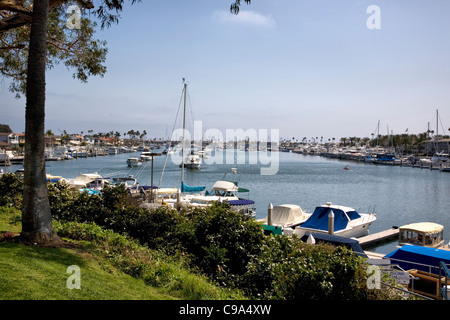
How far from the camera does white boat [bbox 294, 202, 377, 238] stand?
884 inches

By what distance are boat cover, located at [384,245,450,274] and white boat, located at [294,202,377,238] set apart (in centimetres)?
613

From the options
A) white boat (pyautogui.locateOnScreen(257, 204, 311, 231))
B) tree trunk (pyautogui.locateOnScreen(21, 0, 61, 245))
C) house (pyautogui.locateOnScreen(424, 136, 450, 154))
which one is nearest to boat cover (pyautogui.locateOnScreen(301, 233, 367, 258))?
A: white boat (pyautogui.locateOnScreen(257, 204, 311, 231))

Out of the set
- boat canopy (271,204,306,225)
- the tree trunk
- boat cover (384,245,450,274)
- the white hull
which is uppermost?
the tree trunk

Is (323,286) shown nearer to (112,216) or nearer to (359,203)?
(112,216)

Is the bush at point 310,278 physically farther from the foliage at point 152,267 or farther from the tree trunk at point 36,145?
the tree trunk at point 36,145

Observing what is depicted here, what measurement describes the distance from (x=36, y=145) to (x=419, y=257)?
15.2 meters

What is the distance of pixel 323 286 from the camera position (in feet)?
22.5

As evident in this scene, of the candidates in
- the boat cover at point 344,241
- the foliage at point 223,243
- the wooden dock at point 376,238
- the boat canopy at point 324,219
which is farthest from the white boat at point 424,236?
the foliage at point 223,243

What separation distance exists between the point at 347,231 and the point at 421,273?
35.0 feet

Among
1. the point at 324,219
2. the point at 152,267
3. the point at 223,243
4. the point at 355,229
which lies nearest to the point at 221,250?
the point at 223,243

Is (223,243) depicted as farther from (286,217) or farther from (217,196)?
(217,196)

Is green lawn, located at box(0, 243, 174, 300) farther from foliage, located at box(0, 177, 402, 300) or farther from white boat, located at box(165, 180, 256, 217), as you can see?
white boat, located at box(165, 180, 256, 217)

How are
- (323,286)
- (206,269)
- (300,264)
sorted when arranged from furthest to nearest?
(206,269)
(300,264)
(323,286)
